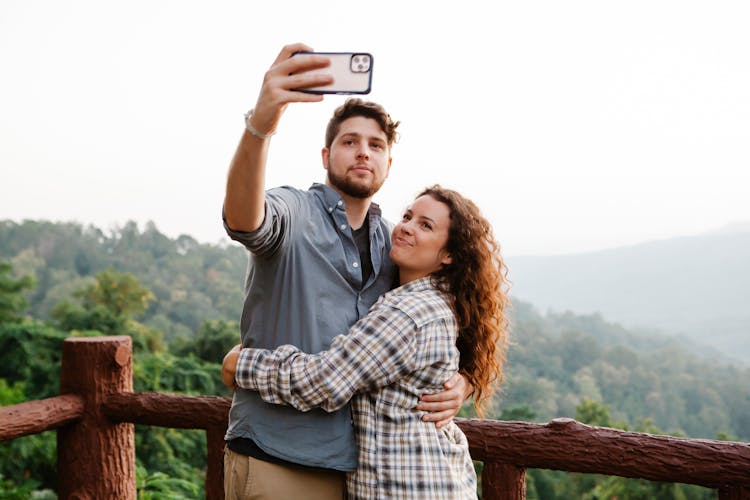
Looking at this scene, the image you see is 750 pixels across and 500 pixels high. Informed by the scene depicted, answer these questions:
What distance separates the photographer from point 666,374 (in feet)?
111

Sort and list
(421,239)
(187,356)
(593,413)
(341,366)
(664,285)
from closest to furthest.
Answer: (341,366) < (421,239) < (187,356) < (593,413) < (664,285)

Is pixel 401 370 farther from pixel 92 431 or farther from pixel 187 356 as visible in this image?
pixel 187 356

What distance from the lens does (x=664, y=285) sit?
246 feet

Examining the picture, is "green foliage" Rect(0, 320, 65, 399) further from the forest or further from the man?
the man

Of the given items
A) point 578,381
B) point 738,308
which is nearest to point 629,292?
point 738,308

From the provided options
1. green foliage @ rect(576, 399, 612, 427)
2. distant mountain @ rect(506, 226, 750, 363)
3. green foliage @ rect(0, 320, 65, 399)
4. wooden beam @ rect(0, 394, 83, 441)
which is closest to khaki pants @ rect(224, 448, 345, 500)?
wooden beam @ rect(0, 394, 83, 441)

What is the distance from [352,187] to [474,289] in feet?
1.38

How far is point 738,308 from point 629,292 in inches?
515

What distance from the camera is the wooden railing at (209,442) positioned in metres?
1.77

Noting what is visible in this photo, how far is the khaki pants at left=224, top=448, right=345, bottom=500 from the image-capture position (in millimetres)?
1566

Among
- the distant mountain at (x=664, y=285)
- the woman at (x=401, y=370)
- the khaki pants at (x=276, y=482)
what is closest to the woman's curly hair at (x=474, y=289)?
the woman at (x=401, y=370)

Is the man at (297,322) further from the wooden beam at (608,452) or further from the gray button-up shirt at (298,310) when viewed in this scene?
the wooden beam at (608,452)

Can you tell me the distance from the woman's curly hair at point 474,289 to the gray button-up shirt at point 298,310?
0.81 feet

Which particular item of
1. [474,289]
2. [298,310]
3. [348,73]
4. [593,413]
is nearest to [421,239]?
[474,289]
